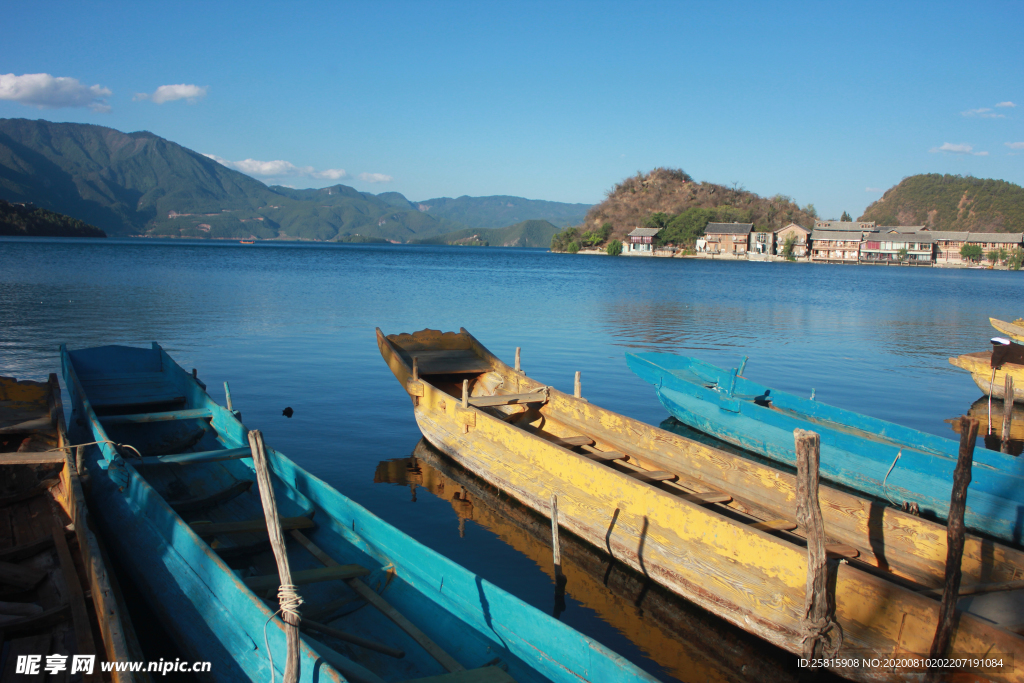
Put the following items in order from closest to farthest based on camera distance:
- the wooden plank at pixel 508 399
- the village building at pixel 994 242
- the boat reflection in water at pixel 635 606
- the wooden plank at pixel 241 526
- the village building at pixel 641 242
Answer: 1. the boat reflection in water at pixel 635 606
2. the wooden plank at pixel 241 526
3. the wooden plank at pixel 508 399
4. the village building at pixel 994 242
5. the village building at pixel 641 242

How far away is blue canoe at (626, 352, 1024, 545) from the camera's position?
22.9 ft

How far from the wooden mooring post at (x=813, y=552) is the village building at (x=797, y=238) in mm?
109262

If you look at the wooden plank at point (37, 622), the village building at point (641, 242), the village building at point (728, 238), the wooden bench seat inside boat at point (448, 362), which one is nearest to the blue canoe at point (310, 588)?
the wooden plank at point (37, 622)

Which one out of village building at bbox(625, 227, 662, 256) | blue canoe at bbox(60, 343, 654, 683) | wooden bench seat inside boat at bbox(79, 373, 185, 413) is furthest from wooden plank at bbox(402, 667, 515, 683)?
village building at bbox(625, 227, 662, 256)

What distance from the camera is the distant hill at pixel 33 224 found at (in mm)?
99188

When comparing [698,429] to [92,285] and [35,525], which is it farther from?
[92,285]

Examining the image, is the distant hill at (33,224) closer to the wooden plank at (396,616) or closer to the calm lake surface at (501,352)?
the calm lake surface at (501,352)

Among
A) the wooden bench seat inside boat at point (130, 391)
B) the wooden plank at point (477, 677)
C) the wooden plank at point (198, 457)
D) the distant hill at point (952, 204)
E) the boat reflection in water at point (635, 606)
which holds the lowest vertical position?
the boat reflection in water at point (635, 606)

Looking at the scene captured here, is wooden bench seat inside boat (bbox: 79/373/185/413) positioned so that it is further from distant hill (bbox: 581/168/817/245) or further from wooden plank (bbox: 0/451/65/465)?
distant hill (bbox: 581/168/817/245)

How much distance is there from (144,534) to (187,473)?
187 centimetres

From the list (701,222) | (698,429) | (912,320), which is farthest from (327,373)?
(701,222)

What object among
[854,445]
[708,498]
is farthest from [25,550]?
[854,445]

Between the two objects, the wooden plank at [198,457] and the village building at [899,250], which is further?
the village building at [899,250]

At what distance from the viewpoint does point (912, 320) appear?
30.4m
